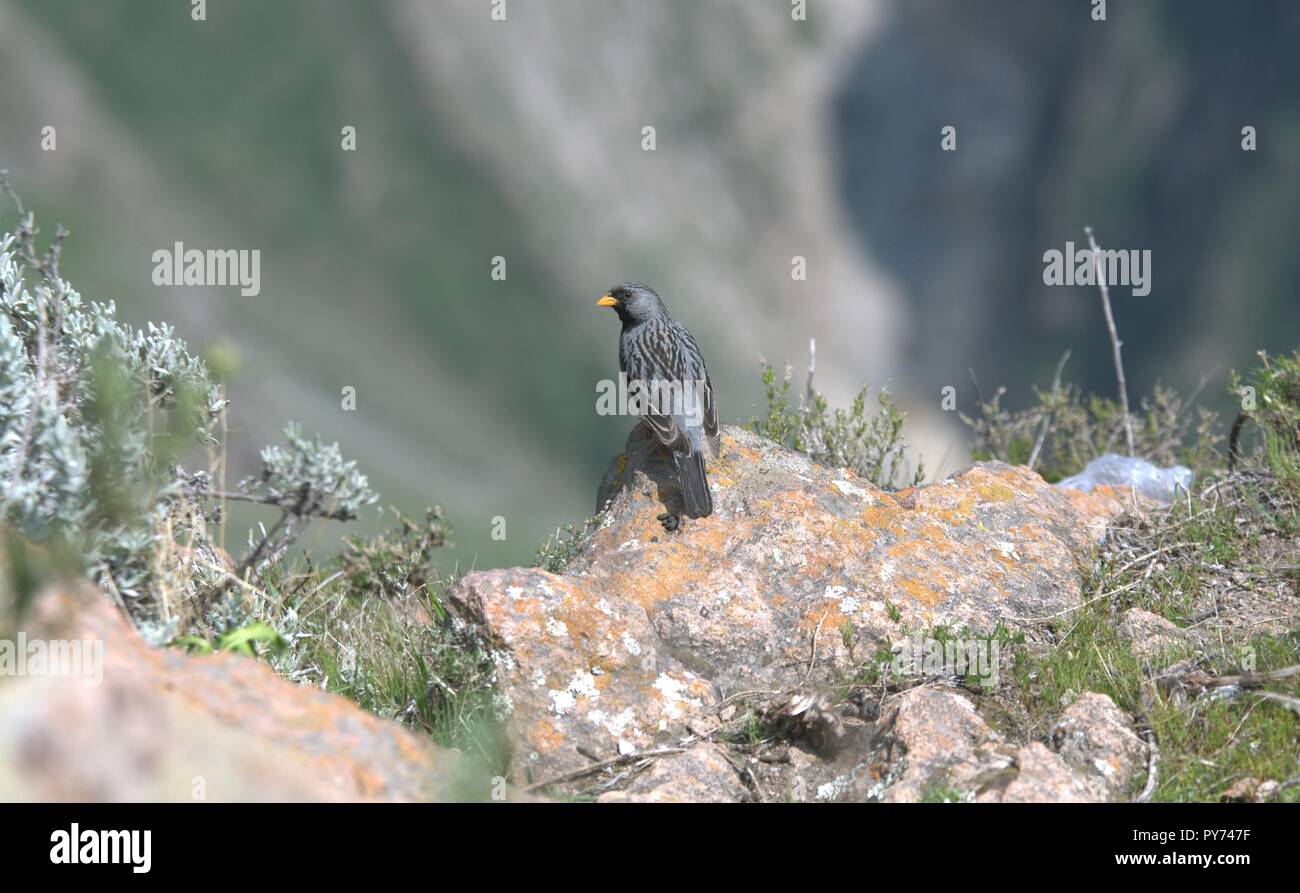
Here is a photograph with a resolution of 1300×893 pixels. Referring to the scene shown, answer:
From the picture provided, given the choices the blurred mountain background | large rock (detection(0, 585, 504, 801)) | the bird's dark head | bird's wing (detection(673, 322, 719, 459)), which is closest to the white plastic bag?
bird's wing (detection(673, 322, 719, 459))

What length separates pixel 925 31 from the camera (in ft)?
217

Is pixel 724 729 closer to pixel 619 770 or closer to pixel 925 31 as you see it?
pixel 619 770

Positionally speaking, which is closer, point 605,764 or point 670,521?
point 605,764

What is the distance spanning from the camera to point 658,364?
6.32 meters

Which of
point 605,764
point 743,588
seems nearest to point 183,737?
point 605,764

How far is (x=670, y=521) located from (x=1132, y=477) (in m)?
2.97

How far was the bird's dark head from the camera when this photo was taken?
717 cm

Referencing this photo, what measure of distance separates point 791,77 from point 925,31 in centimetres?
1000

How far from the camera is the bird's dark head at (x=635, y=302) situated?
717cm

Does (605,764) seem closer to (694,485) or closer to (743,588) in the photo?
(743,588)

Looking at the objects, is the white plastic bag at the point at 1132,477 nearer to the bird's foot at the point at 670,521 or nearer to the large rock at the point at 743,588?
the large rock at the point at 743,588

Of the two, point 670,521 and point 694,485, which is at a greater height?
point 694,485

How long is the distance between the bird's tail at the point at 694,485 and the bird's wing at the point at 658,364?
46 mm

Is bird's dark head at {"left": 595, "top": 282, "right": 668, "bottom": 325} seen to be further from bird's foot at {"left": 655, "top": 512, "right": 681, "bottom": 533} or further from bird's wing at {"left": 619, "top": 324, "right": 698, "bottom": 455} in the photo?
bird's foot at {"left": 655, "top": 512, "right": 681, "bottom": 533}
